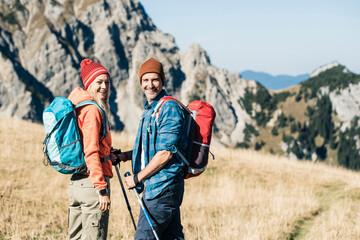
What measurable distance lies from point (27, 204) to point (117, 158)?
13.1 ft

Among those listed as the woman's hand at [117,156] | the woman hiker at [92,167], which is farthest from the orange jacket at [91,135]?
the woman's hand at [117,156]

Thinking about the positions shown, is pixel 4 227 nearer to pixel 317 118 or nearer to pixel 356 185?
pixel 356 185

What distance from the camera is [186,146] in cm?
371

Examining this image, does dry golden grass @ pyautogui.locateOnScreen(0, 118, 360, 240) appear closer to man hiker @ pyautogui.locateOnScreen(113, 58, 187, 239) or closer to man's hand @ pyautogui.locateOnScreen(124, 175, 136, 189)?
man hiker @ pyautogui.locateOnScreen(113, 58, 187, 239)

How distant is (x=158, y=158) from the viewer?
11.3ft

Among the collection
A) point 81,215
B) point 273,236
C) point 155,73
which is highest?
point 155,73

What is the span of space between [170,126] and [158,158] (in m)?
0.37

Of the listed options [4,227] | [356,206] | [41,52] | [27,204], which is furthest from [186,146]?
[41,52]

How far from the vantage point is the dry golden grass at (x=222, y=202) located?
6207 mm

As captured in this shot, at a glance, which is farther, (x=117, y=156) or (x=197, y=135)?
(x=117, y=156)

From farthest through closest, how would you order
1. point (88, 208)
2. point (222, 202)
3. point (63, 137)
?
1. point (222, 202)
2. point (88, 208)
3. point (63, 137)

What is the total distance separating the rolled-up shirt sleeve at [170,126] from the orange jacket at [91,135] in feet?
2.27

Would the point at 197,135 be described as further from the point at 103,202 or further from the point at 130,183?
the point at 103,202

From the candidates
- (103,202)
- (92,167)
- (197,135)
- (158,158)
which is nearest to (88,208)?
(103,202)
